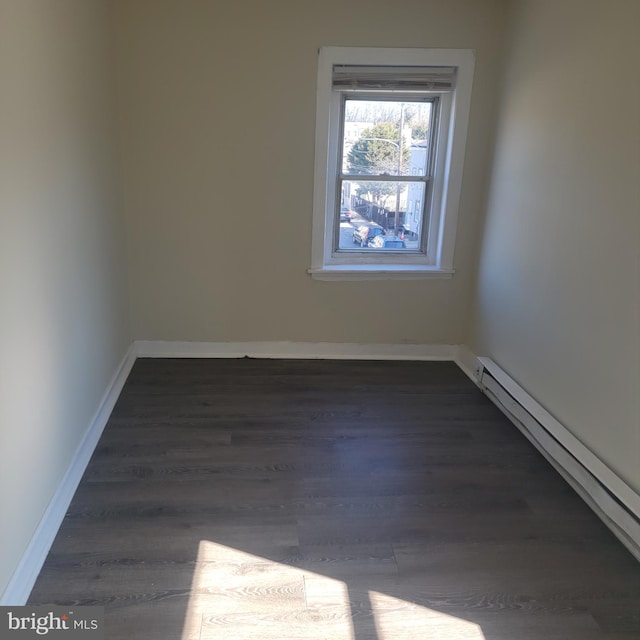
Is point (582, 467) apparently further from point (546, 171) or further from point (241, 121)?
point (241, 121)

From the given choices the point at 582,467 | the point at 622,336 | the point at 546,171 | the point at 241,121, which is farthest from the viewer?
the point at 241,121

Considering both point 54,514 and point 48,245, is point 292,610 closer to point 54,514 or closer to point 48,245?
point 54,514

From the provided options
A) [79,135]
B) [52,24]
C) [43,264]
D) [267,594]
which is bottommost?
[267,594]

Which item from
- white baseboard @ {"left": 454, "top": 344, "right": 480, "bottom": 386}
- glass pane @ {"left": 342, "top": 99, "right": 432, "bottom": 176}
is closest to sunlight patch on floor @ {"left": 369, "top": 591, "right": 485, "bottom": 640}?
white baseboard @ {"left": 454, "top": 344, "right": 480, "bottom": 386}

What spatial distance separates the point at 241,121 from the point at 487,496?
2.45 metres

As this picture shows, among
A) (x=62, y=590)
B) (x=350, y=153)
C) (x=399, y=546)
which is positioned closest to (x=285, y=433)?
(x=399, y=546)

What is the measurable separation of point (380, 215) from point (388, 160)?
359 millimetres

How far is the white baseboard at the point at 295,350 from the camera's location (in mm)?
3504

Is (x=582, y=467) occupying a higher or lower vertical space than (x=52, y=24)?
lower

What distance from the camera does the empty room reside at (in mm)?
1667

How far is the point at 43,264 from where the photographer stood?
1822 mm

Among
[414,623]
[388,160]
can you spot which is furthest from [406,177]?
[414,623]

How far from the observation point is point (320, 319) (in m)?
3.53

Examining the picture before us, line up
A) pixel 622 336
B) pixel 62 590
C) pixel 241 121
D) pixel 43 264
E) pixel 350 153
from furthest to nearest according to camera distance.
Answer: pixel 350 153 < pixel 241 121 < pixel 622 336 < pixel 43 264 < pixel 62 590
